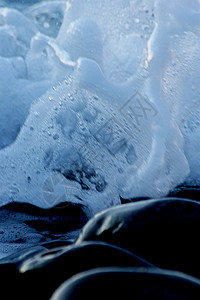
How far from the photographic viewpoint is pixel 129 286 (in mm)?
792

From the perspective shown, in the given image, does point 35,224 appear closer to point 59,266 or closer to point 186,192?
point 186,192

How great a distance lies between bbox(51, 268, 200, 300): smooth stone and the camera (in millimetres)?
770

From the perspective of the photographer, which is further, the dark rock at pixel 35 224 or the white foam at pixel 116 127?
the white foam at pixel 116 127

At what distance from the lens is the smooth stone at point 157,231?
40.4 inches

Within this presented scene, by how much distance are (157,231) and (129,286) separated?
0.98ft

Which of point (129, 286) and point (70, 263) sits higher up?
point (129, 286)

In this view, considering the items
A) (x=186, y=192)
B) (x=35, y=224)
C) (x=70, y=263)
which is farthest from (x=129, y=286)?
(x=186, y=192)

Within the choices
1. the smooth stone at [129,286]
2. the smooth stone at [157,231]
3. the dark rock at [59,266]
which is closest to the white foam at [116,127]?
the smooth stone at [157,231]

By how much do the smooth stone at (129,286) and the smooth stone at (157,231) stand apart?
0.68ft

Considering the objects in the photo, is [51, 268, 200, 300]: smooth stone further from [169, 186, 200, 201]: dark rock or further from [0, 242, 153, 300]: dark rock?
[169, 186, 200, 201]: dark rock

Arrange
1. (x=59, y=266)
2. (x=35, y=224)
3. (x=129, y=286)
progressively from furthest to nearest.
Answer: (x=35, y=224) < (x=59, y=266) < (x=129, y=286)

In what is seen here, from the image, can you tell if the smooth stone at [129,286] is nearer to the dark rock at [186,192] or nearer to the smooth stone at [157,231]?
the smooth stone at [157,231]

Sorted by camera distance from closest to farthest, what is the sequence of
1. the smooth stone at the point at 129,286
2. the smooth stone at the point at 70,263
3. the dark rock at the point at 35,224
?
the smooth stone at the point at 129,286, the smooth stone at the point at 70,263, the dark rock at the point at 35,224

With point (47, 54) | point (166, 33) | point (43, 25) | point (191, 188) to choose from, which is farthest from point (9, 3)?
point (191, 188)
